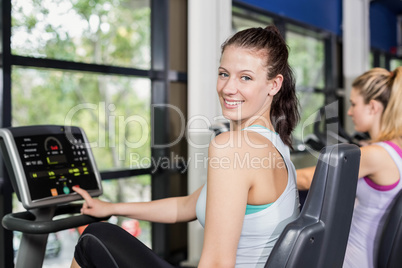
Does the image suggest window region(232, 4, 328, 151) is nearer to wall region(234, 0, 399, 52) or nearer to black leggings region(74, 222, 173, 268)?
wall region(234, 0, 399, 52)

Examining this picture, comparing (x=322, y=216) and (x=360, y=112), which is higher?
(x=360, y=112)

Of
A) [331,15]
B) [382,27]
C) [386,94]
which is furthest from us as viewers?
[382,27]

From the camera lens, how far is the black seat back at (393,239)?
1.34 m

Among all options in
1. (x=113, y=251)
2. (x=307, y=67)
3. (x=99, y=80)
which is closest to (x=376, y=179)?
(x=113, y=251)

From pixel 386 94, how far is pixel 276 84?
817 millimetres

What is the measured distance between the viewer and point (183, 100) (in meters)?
2.99

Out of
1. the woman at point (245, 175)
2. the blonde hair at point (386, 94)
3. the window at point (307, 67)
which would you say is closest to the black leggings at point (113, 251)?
the woman at point (245, 175)

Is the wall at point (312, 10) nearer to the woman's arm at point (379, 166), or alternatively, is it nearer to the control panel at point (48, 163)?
the woman's arm at point (379, 166)

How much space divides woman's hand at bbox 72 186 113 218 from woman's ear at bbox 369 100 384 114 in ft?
4.04

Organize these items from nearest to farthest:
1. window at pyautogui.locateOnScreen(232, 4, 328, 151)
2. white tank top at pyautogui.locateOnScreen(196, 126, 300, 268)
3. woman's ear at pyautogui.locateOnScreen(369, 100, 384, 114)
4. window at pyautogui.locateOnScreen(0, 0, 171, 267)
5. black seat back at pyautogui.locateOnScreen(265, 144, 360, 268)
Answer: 1. black seat back at pyautogui.locateOnScreen(265, 144, 360, 268)
2. white tank top at pyautogui.locateOnScreen(196, 126, 300, 268)
3. woman's ear at pyautogui.locateOnScreen(369, 100, 384, 114)
4. window at pyautogui.locateOnScreen(0, 0, 171, 267)
5. window at pyautogui.locateOnScreen(232, 4, 328, 151)

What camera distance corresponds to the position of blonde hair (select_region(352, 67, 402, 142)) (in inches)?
64.9

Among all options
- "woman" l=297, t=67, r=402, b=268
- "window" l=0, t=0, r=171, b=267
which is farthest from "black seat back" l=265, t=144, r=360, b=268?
"window" l=0, t=0, r=171, b=267

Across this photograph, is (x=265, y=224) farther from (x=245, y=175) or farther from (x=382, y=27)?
(x=382, y=27)

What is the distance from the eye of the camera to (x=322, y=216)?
0.95m
